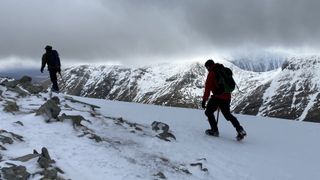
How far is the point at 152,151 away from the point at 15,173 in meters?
5.17

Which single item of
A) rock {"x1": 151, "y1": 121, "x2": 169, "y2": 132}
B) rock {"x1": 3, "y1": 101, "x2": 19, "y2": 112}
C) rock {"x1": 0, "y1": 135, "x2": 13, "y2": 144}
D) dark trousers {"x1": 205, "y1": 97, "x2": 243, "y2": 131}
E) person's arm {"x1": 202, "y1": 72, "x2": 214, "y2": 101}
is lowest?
rock {"x1": 151, "y1": 121, "x2": 169, "y2": 132}

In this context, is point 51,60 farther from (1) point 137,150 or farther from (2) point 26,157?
(2) point 26,157

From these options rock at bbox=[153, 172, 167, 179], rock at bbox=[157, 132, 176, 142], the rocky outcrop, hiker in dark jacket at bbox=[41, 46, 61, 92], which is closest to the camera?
rock at bbox=[153, 172, 167, 179]

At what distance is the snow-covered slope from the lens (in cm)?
1215

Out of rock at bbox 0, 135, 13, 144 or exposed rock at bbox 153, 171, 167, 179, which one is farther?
rock at bbox 0, 135, 13, 144

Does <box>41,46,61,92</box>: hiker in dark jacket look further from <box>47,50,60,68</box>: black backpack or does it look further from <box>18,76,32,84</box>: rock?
<box>18,76,32,84</box>: rock

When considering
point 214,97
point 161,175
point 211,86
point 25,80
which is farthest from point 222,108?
point 25,80

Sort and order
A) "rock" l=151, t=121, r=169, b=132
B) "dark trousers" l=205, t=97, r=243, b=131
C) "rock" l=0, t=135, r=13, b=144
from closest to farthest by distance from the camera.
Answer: "rock" l=0, t=135, r=13, b=144
"rock" l=151, t=121, r=169, b=132
"dark trousers" l=205, t=97, r=243, b=131

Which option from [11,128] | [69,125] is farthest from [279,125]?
[11,128]

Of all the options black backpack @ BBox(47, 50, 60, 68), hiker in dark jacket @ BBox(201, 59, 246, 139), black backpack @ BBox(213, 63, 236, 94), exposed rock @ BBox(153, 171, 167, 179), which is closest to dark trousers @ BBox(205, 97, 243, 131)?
hiker in dark jacket @ BBox(201, 59, 246, 139)

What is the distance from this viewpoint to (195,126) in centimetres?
2141

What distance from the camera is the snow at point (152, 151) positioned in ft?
40.6

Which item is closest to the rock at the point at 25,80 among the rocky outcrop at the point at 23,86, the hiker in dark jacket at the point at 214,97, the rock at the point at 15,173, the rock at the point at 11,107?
the rocky outcrop at the point at 23,86

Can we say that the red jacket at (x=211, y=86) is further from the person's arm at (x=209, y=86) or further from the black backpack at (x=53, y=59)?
the black backpack at (x=53, y=59)
